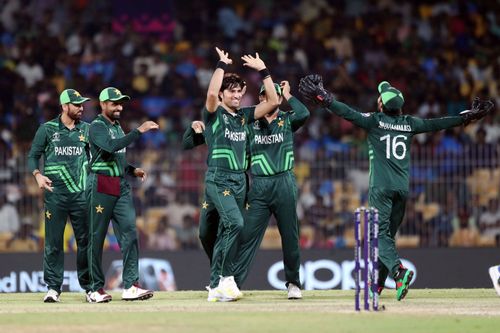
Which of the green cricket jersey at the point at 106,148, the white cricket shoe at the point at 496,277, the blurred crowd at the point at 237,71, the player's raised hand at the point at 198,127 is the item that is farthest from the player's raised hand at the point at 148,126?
the blurred crowd at the point at 237,71

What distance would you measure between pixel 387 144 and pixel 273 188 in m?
1.37

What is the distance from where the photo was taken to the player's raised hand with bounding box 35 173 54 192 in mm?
13953

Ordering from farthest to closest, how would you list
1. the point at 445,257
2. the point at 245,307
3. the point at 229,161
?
the point at 445,257 < the point at 229,161 < the point at 245,307

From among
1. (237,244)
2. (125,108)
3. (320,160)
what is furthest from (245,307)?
(125,108)

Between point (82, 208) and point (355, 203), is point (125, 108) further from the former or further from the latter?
point (82, 208)

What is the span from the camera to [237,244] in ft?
44.3

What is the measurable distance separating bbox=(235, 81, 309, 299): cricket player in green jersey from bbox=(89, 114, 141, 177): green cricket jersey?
4.61ft

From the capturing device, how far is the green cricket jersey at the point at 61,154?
14266 millimetres

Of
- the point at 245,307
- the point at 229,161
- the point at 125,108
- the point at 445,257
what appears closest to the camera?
the point at 245,307

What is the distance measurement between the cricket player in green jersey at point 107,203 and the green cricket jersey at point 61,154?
20.8 inches

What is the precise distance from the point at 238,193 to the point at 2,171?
22.2 feet

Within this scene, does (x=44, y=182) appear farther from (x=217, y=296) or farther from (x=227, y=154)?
(x=217, y=296)

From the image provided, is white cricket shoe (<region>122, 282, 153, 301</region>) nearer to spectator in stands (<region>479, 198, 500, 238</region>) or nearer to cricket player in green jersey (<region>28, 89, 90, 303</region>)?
cricket player in green jersey (<region>28, 89, 90, 303</region>)

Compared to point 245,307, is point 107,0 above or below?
above
